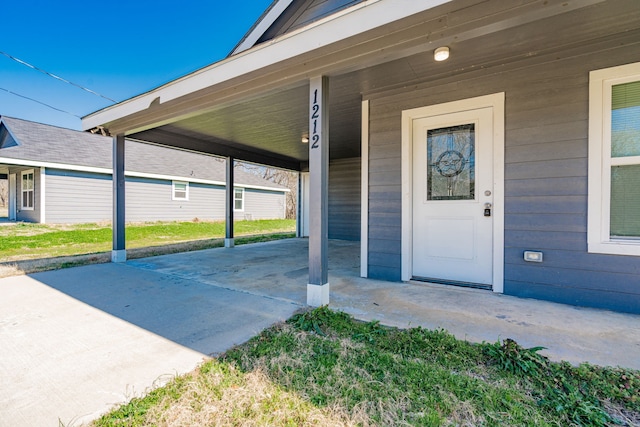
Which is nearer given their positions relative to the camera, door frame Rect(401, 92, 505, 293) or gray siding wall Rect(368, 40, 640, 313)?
gray siding wall Rect(368, 40, 640, 313)

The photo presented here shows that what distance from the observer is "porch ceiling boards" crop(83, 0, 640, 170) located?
2.04 metres

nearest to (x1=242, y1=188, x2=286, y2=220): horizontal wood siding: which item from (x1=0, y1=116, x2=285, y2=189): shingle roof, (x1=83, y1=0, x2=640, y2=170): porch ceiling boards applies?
(x1=0, y1=116, x2=285, y2=189): shingle roof

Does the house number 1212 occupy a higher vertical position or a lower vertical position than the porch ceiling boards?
lower

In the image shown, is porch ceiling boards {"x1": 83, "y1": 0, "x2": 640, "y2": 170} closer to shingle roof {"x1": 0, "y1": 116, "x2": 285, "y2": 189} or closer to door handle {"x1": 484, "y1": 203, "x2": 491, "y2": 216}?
door handle {"x1": 484, "y1": 203, "x2": 491, "y2": 216}

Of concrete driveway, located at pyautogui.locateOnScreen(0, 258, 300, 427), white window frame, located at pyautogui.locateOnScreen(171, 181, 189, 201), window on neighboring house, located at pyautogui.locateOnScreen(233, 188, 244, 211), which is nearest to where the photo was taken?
concrete driveway, located at pyautogui.locateOnScreen(0, 258, 300, 427)

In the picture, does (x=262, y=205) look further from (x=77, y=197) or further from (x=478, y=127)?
(x=478, y=127)

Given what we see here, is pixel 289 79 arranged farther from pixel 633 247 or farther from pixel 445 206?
pixel 633 247

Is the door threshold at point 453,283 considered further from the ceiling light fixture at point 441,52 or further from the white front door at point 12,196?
the white front door at point 12,196

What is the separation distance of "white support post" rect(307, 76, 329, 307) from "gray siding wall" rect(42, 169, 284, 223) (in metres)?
12.1

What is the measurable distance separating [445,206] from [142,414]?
326 centimetres

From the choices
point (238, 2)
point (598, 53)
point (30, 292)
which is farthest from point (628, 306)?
point (238, 2)

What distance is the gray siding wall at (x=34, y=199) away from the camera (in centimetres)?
1057

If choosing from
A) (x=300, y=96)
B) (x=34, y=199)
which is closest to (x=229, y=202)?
(x=300, y=96)

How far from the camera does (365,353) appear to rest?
1922 millimetres
